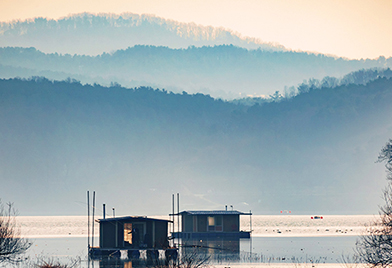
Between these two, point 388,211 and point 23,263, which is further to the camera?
point 23,263

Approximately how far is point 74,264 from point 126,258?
5954 mm

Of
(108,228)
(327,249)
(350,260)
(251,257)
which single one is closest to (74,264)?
(108,228)

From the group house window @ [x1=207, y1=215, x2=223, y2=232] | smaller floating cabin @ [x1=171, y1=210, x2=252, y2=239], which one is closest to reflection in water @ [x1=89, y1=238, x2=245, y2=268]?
smaller floating cabin @ [x1=171, y1=210, x2=252, y2=239]

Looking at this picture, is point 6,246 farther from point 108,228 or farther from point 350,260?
point 350,260

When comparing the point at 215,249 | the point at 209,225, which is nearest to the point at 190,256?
the point at 215,249

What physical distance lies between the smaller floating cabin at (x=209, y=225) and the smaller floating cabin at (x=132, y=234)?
33198 mm

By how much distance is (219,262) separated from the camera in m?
73.2

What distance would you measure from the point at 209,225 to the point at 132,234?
1393 inches

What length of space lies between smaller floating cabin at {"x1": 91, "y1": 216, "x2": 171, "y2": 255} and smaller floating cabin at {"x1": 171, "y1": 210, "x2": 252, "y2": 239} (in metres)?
33.2

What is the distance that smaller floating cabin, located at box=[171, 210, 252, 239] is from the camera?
106 m

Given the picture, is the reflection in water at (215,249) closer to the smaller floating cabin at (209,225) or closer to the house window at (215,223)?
the smaller floating cabin at (209,225)

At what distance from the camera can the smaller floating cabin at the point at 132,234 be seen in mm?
72062

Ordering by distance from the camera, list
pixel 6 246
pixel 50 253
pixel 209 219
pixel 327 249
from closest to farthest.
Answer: pixel 6 246 < pixel 50 253 < pixel 327 249 < pixel 209 219

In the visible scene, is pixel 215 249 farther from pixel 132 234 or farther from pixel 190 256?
pixel 190 256
